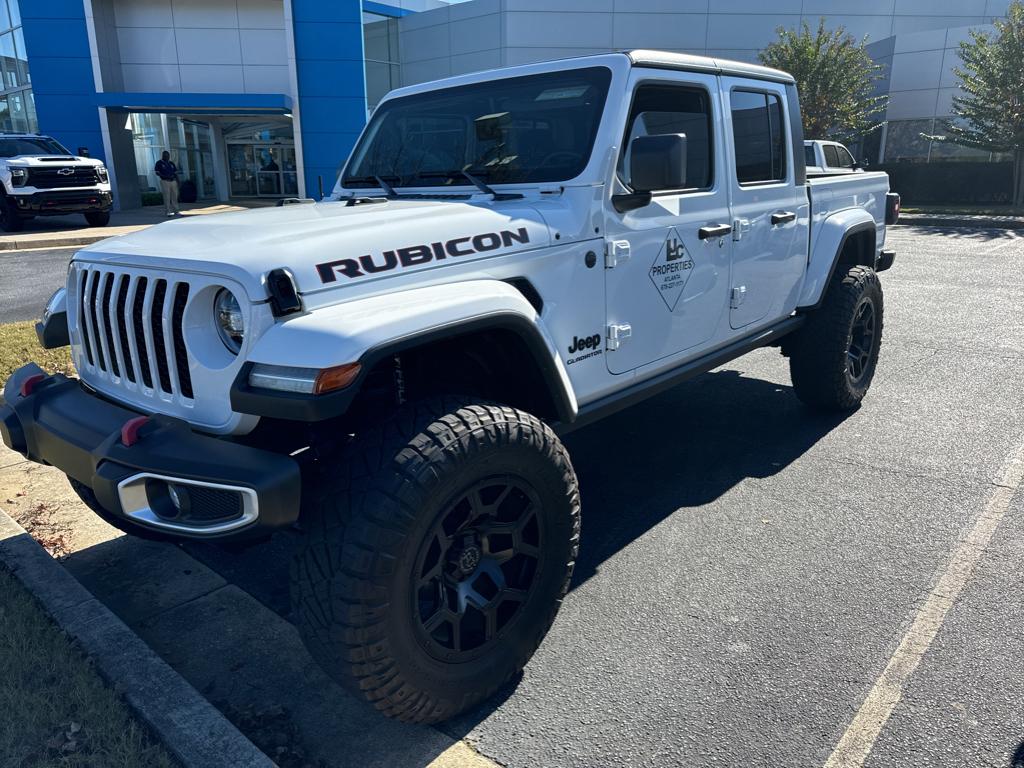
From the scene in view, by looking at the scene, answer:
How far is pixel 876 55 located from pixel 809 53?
5613 mm

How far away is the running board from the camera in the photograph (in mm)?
3199

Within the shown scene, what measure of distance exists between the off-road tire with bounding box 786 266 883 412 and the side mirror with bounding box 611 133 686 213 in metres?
2.21

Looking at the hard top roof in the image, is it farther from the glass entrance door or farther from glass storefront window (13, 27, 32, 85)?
glass storefront window (13, 27, 32, 85)

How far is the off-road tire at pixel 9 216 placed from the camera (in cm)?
1603

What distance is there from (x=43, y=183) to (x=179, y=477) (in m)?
17.2

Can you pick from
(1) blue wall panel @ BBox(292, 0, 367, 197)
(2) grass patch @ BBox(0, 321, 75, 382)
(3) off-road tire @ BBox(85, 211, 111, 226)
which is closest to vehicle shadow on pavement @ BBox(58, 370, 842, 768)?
(2) grass patch @ BBox(0, 321, 75, 382)

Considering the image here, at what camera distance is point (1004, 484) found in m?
4.12

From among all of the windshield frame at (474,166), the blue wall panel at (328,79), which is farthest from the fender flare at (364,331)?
the blue wall panel at (328,79)

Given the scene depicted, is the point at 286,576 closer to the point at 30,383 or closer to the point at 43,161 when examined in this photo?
the point at 30,383

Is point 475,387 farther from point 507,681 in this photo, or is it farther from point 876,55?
point 876,55

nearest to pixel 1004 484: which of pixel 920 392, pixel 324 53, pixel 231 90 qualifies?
pixel 920 392

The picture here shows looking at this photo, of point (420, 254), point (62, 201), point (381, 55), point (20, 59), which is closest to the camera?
point (420, 254)

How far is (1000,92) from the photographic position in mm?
20266

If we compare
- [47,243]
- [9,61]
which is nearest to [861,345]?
[47,243]
